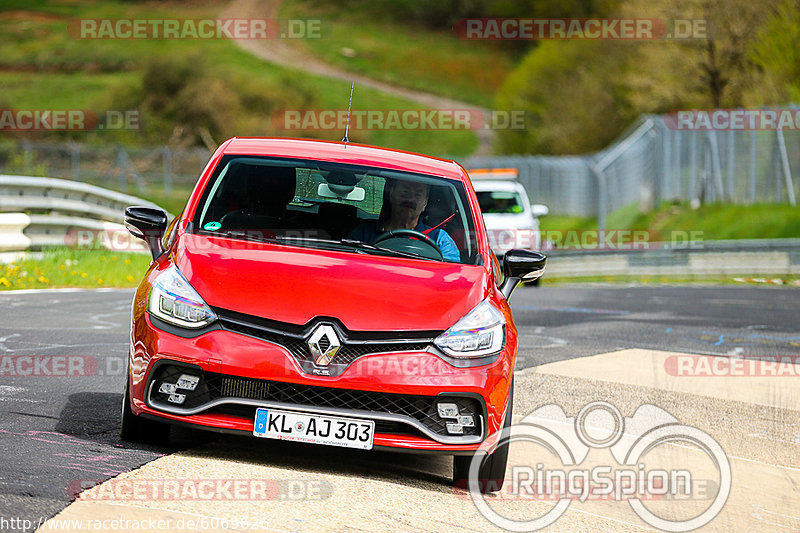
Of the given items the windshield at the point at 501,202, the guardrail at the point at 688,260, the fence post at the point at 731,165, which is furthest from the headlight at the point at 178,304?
the fence post at the point at 731,165

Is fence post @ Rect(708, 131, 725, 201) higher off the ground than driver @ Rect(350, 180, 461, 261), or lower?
higher

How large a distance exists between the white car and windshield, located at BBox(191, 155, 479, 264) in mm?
13159

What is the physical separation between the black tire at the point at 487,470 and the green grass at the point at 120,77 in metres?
65.6

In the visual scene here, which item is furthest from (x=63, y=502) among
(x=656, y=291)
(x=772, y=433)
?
(x=656, y=291)

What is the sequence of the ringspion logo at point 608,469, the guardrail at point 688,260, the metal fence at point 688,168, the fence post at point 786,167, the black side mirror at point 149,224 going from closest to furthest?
the ringspion logo at point 608,469 < the black side mirror at point 149,224 < the guardrail at point 688,260 < the fence post at point 786,167 < the metal fence at point 688,168

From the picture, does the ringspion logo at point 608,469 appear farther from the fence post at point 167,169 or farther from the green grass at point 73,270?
the fence post at point 167,169

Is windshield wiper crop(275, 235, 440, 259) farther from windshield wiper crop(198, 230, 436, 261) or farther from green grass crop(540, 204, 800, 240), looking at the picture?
green grass crop(540, 204, 800, 240)

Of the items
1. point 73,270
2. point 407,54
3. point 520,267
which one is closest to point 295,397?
point 520,267

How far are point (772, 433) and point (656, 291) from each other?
13.1 meters

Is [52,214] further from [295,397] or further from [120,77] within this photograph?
[120,77]

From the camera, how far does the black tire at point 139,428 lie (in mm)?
6102

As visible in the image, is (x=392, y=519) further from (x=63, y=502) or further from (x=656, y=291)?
(x=656, y=291)

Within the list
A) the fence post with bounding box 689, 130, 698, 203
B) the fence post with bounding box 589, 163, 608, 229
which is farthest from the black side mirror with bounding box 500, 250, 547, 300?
the fence post with bounding box 689, 130, 698, 203

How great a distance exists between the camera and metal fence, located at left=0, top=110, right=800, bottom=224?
3164 centimetres
